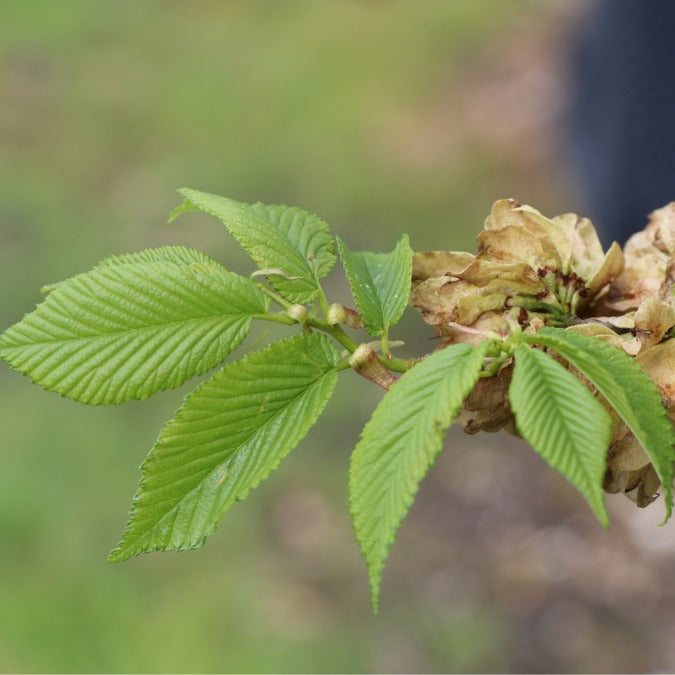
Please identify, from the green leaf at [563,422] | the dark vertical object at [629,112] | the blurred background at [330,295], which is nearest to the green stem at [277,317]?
the green leaf at [563,422]

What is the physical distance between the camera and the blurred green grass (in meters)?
1.85

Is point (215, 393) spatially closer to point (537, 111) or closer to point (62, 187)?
point (62, 187)

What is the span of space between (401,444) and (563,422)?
0.08 meters

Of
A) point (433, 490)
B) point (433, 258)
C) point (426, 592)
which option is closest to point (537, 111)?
point (433, 490)

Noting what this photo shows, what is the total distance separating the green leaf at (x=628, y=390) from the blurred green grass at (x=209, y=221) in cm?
150

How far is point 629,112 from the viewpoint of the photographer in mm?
1457

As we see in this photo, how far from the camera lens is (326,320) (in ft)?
1.79

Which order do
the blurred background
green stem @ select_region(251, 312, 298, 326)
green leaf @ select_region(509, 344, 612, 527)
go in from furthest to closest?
1. the blurred background
2. green stem @ select_region(251, 312, 298, 326)
3. green leaf @ select_region(509, 344, 612, 527)

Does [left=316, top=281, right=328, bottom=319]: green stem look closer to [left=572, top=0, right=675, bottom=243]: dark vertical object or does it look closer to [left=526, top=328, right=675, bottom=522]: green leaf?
[left=526, top=328, right=675, bottom=522]: green leaf

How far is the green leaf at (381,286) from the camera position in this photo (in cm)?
54

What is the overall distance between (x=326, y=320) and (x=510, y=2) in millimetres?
2962

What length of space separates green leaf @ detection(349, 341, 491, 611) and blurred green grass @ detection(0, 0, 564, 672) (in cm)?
150

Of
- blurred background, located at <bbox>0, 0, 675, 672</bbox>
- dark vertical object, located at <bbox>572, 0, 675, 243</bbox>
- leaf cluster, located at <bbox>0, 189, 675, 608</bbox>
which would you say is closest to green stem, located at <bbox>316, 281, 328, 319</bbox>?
leaf cluster, located at <bbox>0, 189, 675, 608</bbox>

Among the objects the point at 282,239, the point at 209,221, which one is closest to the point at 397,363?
the point at 282,239
